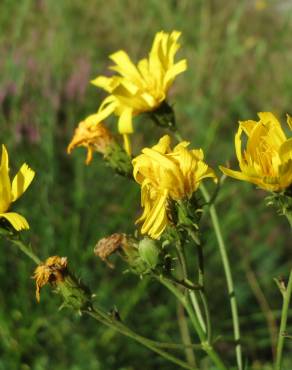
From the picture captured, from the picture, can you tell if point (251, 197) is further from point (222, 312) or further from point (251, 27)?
point (251, 27)

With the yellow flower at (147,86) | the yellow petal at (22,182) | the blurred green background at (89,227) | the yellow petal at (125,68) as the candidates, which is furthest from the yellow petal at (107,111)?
the blurred green background at (89,227)

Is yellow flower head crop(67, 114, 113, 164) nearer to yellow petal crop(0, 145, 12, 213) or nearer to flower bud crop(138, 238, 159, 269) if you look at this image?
yellow petal crop(0, 145, 12, 213)

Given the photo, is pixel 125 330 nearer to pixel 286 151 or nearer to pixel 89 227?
pixel 286 151

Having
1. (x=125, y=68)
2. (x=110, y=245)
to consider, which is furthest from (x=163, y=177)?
(x=125, y=68)

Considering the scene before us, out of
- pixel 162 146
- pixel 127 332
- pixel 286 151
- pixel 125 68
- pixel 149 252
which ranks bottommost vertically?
pixel 127 332

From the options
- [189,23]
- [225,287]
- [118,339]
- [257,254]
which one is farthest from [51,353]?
[189,23]

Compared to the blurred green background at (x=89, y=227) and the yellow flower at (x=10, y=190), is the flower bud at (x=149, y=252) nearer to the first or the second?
the yellow flower at (x=10, y=190)
